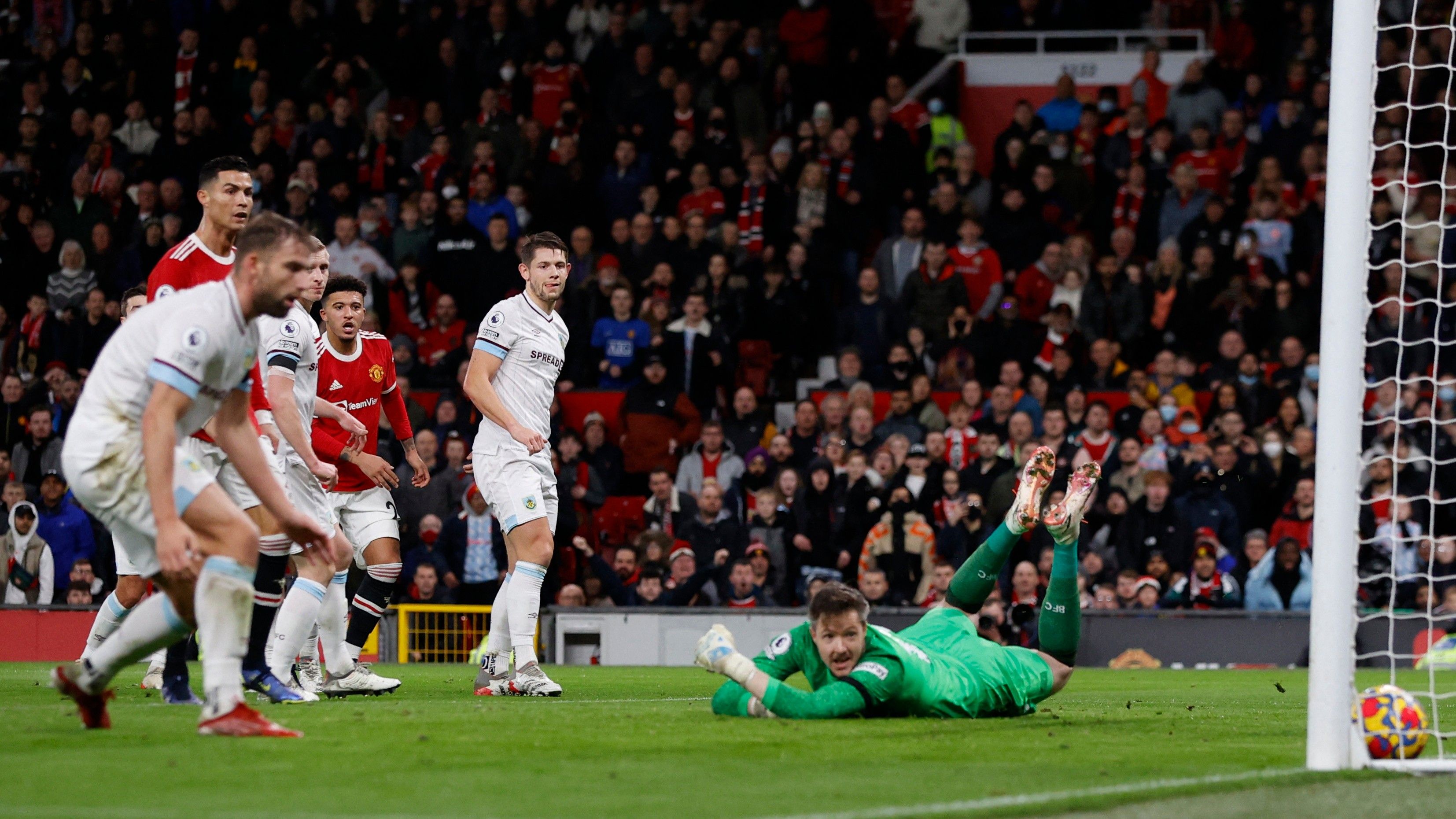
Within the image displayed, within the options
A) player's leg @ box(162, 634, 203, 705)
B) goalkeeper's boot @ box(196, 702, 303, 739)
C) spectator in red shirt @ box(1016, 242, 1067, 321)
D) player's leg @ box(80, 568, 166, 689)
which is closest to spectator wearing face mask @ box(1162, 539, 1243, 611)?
spectator in red shirt @ box(1016, 242, 1067, 321)

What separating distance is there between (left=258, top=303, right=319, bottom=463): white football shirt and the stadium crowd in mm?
8453

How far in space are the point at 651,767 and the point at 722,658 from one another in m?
1.16

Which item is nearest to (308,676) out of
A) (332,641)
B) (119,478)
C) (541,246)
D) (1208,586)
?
(332,641)

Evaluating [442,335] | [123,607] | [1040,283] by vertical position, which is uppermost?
[1040,283]

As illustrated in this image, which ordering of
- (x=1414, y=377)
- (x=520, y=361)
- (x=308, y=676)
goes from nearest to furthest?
1. (x=308, y=676)
2. (x=520, y=361)
3. (x=1414, y=377)

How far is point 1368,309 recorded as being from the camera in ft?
21.9

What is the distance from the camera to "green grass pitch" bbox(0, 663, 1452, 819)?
5102 millimetres

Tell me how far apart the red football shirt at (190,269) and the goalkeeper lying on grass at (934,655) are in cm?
277

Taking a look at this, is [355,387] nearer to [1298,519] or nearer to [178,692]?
[178,692]

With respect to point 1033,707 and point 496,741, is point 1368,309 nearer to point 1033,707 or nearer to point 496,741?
point 1033,707

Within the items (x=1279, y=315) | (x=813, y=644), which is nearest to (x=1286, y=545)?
(x=1279, y=315)

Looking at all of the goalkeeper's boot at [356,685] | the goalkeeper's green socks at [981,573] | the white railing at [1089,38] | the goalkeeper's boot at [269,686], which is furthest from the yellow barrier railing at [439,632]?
the white railing at [1089,38]

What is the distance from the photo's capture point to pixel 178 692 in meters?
8.38

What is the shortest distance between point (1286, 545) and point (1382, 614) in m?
9.75
